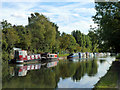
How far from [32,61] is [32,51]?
52.9ft

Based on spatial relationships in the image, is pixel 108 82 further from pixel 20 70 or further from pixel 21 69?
pixel 21 69

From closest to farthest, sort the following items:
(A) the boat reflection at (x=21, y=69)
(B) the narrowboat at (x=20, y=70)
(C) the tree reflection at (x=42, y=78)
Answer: (C) the tree reflection at (x=42, y=78) < (B) the narrowboat at (x=20, y=70) < (A) the boat reflection at (x=21, y=69)

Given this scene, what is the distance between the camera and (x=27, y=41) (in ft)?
155

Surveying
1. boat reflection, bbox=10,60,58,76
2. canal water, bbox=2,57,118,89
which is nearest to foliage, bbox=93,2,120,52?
canal water, bbox=2,57,118,89

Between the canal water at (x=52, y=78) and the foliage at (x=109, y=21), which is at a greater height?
the foliage at (x=109, y=21)

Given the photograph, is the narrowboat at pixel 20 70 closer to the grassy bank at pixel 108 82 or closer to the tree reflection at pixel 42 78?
the tree reflection at pixel 42 78

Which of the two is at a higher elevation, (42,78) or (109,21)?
(109,21)

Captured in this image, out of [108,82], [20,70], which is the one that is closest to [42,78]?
[20,70]

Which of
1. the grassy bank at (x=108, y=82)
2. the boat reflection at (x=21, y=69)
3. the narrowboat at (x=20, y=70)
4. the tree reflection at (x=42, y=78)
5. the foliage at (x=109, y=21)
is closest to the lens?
the grassy bank at (x=108, y=82)

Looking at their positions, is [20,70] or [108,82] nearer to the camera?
[108,82]

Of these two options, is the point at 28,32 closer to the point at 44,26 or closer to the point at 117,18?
the point at 44,26

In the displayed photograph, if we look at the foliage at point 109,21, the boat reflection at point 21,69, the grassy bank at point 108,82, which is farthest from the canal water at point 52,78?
the foliage at point 109,21

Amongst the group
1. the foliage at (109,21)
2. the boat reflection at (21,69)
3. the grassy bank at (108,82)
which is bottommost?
the boat reflection at (21,69)

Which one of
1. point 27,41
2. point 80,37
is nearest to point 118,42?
point 27,41
